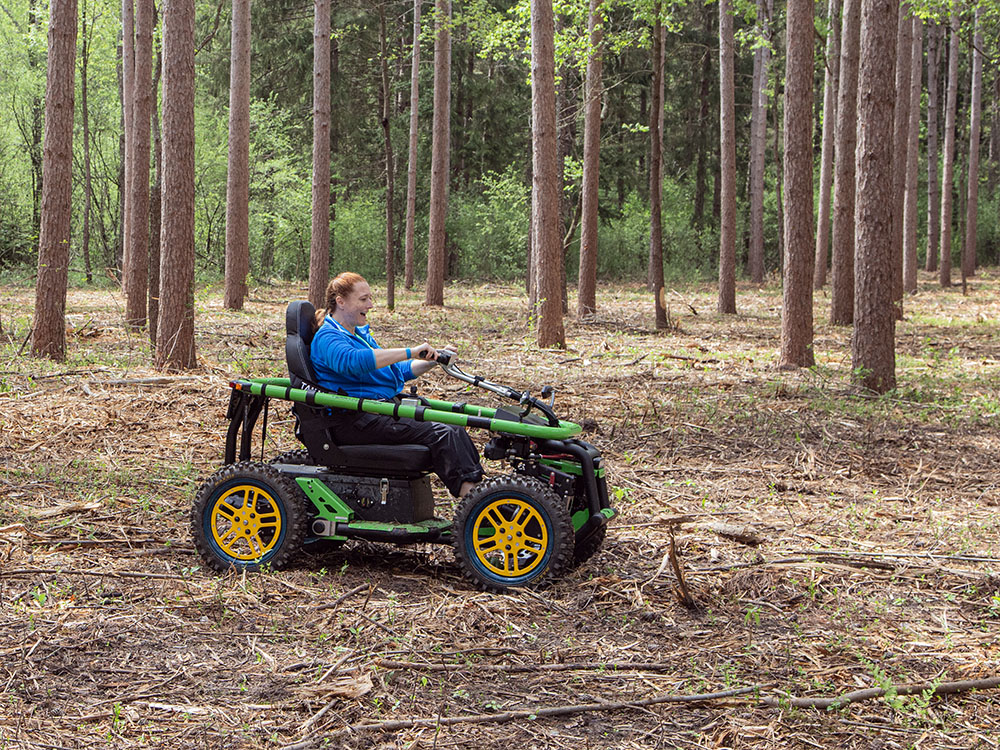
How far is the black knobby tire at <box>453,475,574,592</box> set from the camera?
16.6ft

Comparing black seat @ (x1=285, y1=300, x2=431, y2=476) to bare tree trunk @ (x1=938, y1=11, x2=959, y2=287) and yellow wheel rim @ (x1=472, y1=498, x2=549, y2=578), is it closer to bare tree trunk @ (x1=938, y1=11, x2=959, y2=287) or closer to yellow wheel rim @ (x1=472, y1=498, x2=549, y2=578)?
yellow wheel rim @ (x1=472, y1=498, x2=549, y2=578)

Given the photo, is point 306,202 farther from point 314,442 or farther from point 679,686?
point 679,686

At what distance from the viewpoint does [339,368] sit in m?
5.43

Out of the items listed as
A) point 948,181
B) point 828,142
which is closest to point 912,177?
point 948,181

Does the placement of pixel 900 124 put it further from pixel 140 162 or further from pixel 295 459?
pixel 295 459

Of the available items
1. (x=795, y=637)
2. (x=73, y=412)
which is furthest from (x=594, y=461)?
(x=73, y=412)

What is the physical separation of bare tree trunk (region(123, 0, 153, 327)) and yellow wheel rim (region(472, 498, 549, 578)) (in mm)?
10955

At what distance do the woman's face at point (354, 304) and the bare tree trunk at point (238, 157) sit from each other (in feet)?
49.0

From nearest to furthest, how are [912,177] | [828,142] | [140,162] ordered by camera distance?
[140,162]
[828,142]
[912,177]

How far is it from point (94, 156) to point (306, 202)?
7.48m

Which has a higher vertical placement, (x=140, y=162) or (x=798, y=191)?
(x=140, y=162)

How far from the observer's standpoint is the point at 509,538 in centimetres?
514

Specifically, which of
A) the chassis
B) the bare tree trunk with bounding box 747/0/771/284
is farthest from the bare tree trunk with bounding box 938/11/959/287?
the chassis

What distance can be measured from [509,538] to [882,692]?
1.94 m
